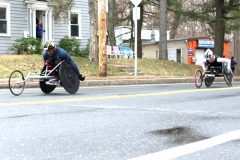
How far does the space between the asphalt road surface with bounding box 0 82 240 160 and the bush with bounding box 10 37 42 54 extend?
49.9 ft

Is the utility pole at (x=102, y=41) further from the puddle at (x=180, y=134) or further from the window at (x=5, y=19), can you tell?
the puddle at (x=180, y=134)

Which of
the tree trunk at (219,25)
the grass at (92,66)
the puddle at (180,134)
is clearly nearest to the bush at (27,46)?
the grass at (92,66)

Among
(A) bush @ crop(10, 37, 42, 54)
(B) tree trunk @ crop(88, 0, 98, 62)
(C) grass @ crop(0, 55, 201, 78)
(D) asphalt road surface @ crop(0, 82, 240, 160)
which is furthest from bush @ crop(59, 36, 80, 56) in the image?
(D) asphalt road surface @ crop(0, 82, 240, 160)

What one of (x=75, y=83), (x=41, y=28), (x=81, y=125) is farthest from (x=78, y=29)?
(x=81, y=125)

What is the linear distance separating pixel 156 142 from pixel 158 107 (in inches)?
142

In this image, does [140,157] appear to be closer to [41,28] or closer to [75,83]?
[75,83]

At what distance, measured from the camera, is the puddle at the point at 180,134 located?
18.6 ft

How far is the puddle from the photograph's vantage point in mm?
5667

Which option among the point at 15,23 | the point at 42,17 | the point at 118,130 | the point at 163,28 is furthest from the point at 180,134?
the point at 163,28

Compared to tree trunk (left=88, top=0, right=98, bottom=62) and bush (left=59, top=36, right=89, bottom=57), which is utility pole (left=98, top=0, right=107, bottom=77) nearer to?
tree trunk (left=88, top=0, right=98, bottom=62)

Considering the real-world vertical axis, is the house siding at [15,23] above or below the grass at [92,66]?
above

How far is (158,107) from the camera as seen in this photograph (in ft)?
29.8

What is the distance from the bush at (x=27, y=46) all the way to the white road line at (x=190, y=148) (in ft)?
64.8

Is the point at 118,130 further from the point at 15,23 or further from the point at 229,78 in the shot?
the point at 15,23
